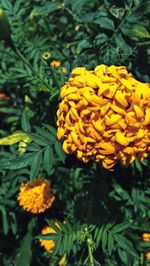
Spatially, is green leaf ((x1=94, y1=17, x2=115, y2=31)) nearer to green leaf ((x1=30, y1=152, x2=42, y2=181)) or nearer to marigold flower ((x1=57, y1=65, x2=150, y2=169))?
marigold flower ((x1=57, y1=65, x2=150, y2=169))

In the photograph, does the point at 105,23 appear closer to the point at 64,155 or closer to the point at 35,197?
the point at 64,155

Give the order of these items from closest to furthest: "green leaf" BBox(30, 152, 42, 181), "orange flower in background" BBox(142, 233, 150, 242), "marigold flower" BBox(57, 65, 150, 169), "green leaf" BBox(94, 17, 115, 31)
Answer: "marigold flower" BBox(57, 65, 150, 169) → "green leaf" BBox(30, 152, 42, 181) → "green leaf" BBox(94, 17, 115, 31) → "orange flower in background" BBox(142, 233, 150, 242)

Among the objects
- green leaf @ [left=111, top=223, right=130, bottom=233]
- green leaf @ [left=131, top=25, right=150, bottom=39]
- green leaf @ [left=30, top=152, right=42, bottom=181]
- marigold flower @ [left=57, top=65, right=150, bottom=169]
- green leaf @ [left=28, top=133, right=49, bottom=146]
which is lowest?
green leaf @ [left=111, top=223, right=130, bottom=233]

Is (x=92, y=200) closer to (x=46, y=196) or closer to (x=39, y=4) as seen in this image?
(x=46, y=196)

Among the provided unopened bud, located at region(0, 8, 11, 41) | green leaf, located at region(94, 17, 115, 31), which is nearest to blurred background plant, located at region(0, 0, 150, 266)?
green leaf, located at region(94, 17, 115, 31)

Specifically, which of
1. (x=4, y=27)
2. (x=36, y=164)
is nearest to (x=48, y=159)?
(x=36, y=164)

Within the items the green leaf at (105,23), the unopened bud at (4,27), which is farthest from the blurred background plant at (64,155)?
the unopened bud at (4,27)
